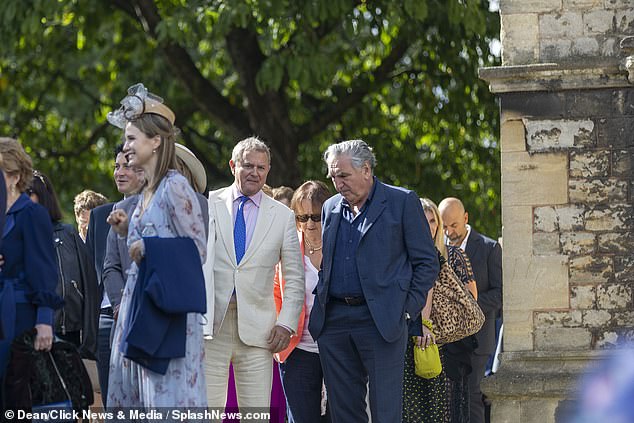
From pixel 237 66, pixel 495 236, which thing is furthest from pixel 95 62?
pixel 495 236

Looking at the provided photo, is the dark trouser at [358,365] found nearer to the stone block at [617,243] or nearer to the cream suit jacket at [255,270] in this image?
the cream suit jacket at [255,270]

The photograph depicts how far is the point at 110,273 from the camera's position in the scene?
→ 22.7 ft

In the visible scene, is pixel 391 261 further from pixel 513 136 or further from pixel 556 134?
pixel 556 134

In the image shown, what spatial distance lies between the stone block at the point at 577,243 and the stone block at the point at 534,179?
0.24 metres

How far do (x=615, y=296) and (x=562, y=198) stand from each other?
0.74 metres

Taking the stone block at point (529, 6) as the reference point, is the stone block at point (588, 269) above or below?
→ below

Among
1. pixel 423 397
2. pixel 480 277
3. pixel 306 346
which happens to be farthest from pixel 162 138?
pixel 480 277

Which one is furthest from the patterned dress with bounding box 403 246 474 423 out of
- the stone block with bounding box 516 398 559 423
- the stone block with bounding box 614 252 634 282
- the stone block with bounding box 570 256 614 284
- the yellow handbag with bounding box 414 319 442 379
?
the stone block with bounding box 614 252 634 282

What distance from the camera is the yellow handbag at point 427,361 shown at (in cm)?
841

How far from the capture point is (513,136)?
9.03 m

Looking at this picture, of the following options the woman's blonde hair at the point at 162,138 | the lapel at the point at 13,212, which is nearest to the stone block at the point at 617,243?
the woman's blonde hair at the point at 162,138

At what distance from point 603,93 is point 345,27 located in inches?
197

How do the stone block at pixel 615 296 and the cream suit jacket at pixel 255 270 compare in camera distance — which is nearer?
the cream suit jacket at pixel 255 270

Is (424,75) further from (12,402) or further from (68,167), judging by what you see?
(12,402)
